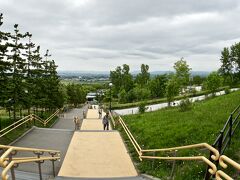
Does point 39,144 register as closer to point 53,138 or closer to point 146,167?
point 53,138

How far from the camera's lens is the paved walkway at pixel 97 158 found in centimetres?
1244

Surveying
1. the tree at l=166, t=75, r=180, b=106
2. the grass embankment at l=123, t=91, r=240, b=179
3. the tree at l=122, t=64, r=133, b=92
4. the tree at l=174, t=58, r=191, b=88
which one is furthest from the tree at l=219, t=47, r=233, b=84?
the grass embankment at l=123, t=91, r=240, b=179

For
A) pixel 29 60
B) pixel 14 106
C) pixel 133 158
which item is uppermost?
pixel 29 60

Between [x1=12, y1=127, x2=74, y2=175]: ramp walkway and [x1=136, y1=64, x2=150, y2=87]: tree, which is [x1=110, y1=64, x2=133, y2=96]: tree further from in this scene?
[x1=12, y1=127, x2=74, y2=175]: ramp walkway

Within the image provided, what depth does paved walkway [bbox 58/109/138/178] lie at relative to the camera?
12.4 m

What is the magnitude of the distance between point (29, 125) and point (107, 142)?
7.23 metres

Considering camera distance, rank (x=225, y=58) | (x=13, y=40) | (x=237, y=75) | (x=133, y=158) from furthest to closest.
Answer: (x=225, y=58) < (x=237, y=75) < (x=13, y=40) < (x=133, y=158)

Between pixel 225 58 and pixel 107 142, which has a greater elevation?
pixel 225 58

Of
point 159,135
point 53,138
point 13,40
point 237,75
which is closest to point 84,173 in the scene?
point 159,135

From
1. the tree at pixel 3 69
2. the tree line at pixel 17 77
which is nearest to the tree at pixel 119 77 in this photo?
the tree line at pixel 17 77

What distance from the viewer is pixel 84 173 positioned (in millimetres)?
12320

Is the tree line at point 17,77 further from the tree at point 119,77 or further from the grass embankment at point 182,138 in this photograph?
the tree at point 119,77

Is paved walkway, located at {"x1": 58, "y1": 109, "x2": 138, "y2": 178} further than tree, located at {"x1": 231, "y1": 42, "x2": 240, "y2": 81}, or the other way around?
tree, located at {"x1": 231, "y1": 42, "x2": 240, "y2": 81}

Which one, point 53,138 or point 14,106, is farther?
point 14,106
